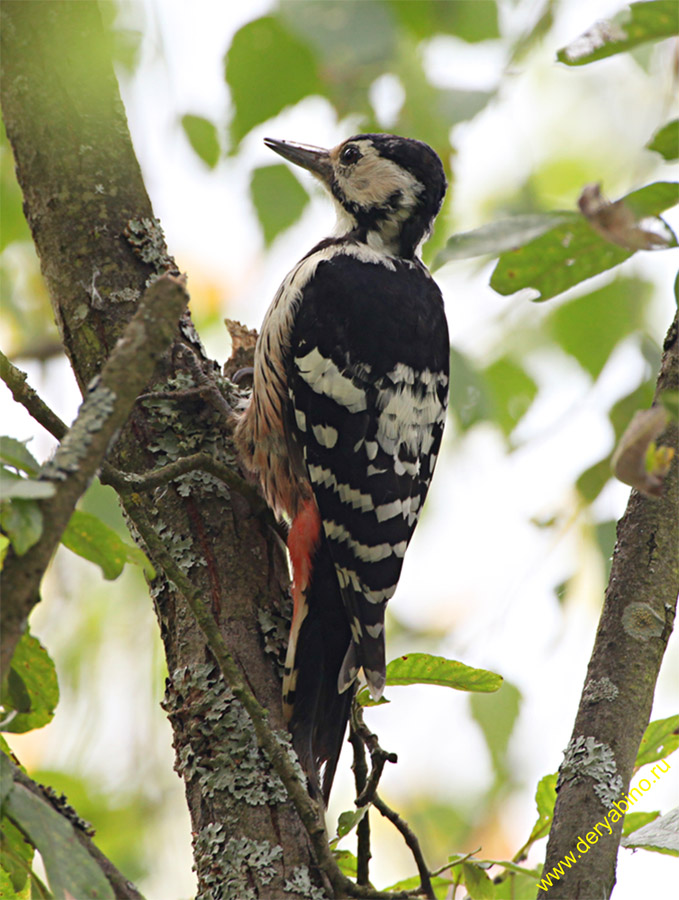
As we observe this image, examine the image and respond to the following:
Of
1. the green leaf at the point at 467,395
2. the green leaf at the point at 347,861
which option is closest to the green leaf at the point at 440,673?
the green leaf at the point at 347,861

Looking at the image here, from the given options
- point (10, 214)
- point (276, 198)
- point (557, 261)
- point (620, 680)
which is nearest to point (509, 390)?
point (276, 198)

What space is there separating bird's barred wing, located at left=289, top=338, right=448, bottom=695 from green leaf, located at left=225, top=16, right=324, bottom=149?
703 millimetres

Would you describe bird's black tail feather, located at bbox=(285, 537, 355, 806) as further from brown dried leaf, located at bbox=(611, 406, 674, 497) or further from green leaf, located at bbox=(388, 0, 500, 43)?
green leaf, located at bbox=(388, 0, 500, 43)

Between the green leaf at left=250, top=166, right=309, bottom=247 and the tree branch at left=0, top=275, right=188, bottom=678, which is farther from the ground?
the green leaf at left=250, top=166, right=309, bottom=247

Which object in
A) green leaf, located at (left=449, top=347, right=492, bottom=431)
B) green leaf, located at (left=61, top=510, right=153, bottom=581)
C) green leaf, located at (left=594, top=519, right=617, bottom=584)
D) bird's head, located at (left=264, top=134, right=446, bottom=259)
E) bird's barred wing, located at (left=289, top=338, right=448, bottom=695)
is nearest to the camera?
green leaf, located at (left=61, top=510, right=153, bottom=581)

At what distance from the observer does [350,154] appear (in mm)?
2717

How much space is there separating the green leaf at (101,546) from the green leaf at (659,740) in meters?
0.90

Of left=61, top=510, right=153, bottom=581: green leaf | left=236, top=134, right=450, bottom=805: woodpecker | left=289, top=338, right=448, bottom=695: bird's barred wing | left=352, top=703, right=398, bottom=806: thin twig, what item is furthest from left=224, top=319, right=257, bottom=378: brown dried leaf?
left=61, top=510, right=153, bottom=581: green leaf

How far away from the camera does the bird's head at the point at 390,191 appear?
261 cm

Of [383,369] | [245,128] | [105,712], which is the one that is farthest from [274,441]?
[105,712]

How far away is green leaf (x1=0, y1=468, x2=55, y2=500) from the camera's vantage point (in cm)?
75

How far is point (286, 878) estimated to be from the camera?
1.29m

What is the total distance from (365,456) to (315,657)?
0.49m

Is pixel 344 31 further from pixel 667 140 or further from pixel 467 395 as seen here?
pixel 467 395
